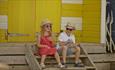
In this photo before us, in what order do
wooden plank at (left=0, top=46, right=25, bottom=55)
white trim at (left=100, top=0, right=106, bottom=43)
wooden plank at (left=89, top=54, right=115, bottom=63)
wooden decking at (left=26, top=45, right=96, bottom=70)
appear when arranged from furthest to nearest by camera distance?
1. white trim at (left=100, top=0, right=106, bottom=43)
2. wooden plank at (left=89, top=54, right=115, bottom=63)
3. wooden plank at (left=0, top=46, right=25, bottom=55)
4. wooden decking at (left=26, top=45, right=96, bottom=70)

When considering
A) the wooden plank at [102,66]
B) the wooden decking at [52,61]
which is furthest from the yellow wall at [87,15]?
the wooden decking at [52,61]

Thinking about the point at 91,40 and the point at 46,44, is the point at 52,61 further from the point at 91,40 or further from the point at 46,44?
the point at 91,40

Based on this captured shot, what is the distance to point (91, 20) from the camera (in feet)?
21.6

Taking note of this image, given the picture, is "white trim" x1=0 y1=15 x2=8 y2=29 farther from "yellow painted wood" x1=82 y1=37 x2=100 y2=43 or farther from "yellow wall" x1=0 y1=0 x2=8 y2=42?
"yellow painted wood" x1=82 y1=37 x2=100 y2=43

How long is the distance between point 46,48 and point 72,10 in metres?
1.68

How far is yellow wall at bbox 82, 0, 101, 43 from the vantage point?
6.48 metres

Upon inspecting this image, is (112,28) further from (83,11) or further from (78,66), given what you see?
(78,66)

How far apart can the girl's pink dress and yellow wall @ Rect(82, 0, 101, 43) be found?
146 centimetres

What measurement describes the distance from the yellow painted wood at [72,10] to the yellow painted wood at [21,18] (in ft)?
2.56

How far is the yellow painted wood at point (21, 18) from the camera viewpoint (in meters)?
6.17

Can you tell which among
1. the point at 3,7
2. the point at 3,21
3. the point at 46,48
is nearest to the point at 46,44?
the point at 46,48

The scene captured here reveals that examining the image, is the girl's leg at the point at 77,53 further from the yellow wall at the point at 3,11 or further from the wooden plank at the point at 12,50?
the yellow wall at the point at 3,11

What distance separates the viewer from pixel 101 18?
21.1 ft

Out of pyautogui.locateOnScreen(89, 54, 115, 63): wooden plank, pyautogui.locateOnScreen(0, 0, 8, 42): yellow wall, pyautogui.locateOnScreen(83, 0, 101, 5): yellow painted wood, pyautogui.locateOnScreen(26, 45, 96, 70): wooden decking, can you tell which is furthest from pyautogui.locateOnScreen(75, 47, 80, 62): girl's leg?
pyautogui.locateOnScreen(0, 0, 8, 42): yellow wall
